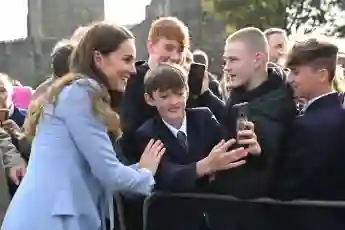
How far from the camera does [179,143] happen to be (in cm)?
423

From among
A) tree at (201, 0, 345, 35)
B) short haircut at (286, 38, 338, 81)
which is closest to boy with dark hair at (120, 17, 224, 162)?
short haircut at (286, 38, 338, 81)

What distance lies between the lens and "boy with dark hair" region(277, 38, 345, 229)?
12.6 ft

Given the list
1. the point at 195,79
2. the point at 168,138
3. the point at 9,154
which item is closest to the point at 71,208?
the point at 168,138

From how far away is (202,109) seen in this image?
4387 mm

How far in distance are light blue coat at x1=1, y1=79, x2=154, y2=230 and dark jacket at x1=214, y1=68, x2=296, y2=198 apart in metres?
0.55

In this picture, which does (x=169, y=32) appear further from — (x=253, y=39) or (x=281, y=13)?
(x=281, y=13)

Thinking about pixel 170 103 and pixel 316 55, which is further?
pixel 170 103

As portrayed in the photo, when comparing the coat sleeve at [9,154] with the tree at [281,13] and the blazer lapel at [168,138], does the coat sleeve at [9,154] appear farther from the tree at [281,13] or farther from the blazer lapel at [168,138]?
the tree at [281,13]

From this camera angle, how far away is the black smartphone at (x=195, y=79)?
4.97 meters

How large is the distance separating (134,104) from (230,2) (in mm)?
19181

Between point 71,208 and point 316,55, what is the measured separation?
152cm

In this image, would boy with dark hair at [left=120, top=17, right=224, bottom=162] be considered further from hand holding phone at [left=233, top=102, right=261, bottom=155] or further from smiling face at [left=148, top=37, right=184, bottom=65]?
hand holding phone at [left=233, top=102, right=261, bottom=155]

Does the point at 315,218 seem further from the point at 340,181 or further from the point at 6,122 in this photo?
the point at 6,122

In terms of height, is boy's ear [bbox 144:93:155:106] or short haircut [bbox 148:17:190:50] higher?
short haircut [bbox 148:17:190:50]
